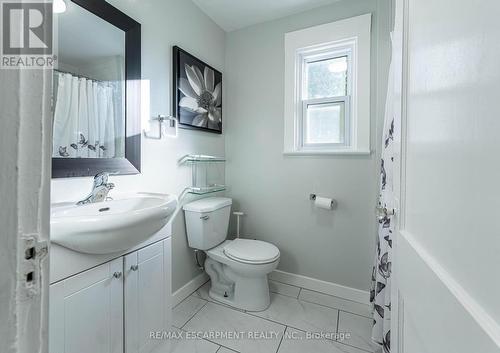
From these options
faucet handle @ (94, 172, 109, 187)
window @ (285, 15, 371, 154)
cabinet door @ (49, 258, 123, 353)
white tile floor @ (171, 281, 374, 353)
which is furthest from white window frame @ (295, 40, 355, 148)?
cabinet door @ (49, 258, 123, 353)

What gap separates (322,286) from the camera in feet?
6.12

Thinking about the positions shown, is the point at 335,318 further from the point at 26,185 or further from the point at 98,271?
the point at 26,185

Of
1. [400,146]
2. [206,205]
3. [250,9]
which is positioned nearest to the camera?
[400,146]

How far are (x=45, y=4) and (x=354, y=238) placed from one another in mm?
1943

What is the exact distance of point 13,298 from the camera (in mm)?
262

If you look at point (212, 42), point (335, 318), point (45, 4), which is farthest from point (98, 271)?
point (212, 42)

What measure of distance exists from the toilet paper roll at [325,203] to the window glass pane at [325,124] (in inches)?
18.8

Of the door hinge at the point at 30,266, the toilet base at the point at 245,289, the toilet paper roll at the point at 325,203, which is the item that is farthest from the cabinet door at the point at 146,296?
the toilet paper roll at the point at 325,203

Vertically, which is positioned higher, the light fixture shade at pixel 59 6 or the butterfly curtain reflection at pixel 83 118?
the light fixture shade at pixel 59 6

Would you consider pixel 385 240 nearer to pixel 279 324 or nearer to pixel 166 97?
pixel 279 324

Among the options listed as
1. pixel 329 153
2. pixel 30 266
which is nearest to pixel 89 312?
pixel 30 266

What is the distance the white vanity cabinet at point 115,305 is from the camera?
0.80 meters

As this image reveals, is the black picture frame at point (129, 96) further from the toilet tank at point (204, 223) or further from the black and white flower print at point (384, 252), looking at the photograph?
the black and white flower print at point (384, 252)

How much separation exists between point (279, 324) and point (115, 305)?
1.02m
